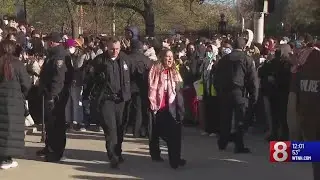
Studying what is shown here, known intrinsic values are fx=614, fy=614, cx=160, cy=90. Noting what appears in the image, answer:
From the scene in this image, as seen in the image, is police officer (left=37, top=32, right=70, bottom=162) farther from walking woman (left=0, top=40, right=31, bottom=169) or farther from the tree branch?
the tree branch

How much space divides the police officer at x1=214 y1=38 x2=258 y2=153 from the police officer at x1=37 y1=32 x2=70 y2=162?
100 inches

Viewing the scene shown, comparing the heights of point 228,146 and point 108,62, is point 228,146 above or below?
below

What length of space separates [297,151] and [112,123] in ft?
12.8

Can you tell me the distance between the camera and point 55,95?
30.0ft

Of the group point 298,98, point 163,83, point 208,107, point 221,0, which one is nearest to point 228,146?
point 208,107

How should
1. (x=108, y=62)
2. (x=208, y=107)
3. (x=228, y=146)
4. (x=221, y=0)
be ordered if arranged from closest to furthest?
1. (x=108, y=62)
2. (x=228, y=146)
3. (x=208, y=107)
4. (x=221, y=0)

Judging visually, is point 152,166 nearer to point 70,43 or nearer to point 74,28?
point 70,43

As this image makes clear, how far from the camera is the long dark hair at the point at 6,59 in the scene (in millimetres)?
8578

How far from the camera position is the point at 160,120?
29.4 ft

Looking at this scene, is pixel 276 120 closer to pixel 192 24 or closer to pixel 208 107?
pixel 208 107

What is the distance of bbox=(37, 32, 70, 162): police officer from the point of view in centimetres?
914

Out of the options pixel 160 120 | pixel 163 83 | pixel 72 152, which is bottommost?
pixel 72 152

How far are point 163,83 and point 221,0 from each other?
3805 centimetres

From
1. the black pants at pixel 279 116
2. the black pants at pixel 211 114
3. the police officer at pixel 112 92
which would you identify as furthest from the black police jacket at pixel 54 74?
the black pants at pixel 279 116
